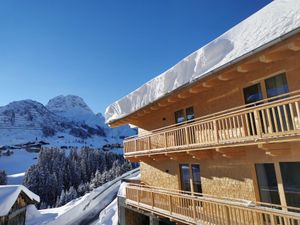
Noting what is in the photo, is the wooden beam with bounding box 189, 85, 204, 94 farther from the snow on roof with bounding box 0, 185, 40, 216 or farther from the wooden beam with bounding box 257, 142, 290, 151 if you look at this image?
the snow on roof with bounding box 0, 185, 40, 216

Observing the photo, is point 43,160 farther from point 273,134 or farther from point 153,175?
point 273,134

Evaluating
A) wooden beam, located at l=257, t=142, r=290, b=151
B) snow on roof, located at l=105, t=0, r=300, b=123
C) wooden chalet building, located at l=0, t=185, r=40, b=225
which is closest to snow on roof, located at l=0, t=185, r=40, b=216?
wooden chalet building, located at l=0, t=185, r=40, b=225

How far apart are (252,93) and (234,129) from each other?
6.06 feet

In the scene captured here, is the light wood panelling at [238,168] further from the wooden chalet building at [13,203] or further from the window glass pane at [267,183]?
the wooden chalet building at [13,203]

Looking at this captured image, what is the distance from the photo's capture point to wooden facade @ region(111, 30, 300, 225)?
7245 mm

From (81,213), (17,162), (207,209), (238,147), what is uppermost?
(17,162)

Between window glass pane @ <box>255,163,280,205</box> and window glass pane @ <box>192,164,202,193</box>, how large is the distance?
3.46 meters

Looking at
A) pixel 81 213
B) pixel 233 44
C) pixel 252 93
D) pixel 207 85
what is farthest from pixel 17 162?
Result: pixel 233 44

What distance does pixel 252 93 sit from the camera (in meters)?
9.00

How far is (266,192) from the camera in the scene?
27.1 ft

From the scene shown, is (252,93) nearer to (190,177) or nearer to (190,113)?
(190,113)

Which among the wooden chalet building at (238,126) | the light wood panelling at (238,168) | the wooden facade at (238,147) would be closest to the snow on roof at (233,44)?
the wooden chalet building at (238,126)

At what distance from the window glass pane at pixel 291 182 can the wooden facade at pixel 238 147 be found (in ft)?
0.10

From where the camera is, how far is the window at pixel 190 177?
38.2 ft
